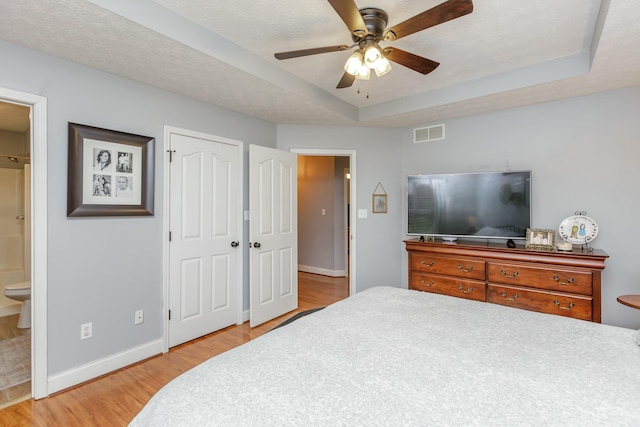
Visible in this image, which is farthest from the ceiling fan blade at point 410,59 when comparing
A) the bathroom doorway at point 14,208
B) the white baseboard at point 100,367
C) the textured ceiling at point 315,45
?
the bathroom doorway at point 14,208

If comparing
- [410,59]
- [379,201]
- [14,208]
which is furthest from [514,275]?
[14,208]

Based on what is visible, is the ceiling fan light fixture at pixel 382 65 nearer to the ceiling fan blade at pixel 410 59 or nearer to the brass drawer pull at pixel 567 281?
the ceiling fan blade at pixel 410 59

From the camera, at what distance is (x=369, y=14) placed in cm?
192

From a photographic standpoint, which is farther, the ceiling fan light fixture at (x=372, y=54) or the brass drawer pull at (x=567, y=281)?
the brass drawer pull at (x=567, y=281)

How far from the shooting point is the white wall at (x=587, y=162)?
9.33 ft

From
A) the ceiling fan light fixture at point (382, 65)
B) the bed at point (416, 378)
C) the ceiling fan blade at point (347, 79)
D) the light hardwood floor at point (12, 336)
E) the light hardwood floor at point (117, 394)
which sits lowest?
the light hardwood floor at point (117, 394)

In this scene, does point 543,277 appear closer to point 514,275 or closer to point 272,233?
point 514,275

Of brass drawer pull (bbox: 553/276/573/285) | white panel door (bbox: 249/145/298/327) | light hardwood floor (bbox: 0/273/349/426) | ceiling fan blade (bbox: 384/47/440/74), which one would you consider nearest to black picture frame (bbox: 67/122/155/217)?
white panel door (bbox: 249/145/298/327)

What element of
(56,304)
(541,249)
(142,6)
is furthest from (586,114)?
(56,304)

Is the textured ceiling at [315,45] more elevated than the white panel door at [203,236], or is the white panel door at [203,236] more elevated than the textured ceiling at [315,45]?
the textured ceiling at [315,45]

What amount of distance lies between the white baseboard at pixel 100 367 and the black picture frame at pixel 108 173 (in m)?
1.11

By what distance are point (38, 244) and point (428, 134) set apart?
3.85m

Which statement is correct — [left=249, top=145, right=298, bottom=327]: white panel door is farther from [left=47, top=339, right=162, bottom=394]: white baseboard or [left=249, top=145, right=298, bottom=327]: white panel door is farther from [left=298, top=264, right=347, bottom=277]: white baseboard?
[left=298, top=264, right=347, bottom=277]: white baseboard

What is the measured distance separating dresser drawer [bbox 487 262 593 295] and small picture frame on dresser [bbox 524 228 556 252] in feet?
0.63
